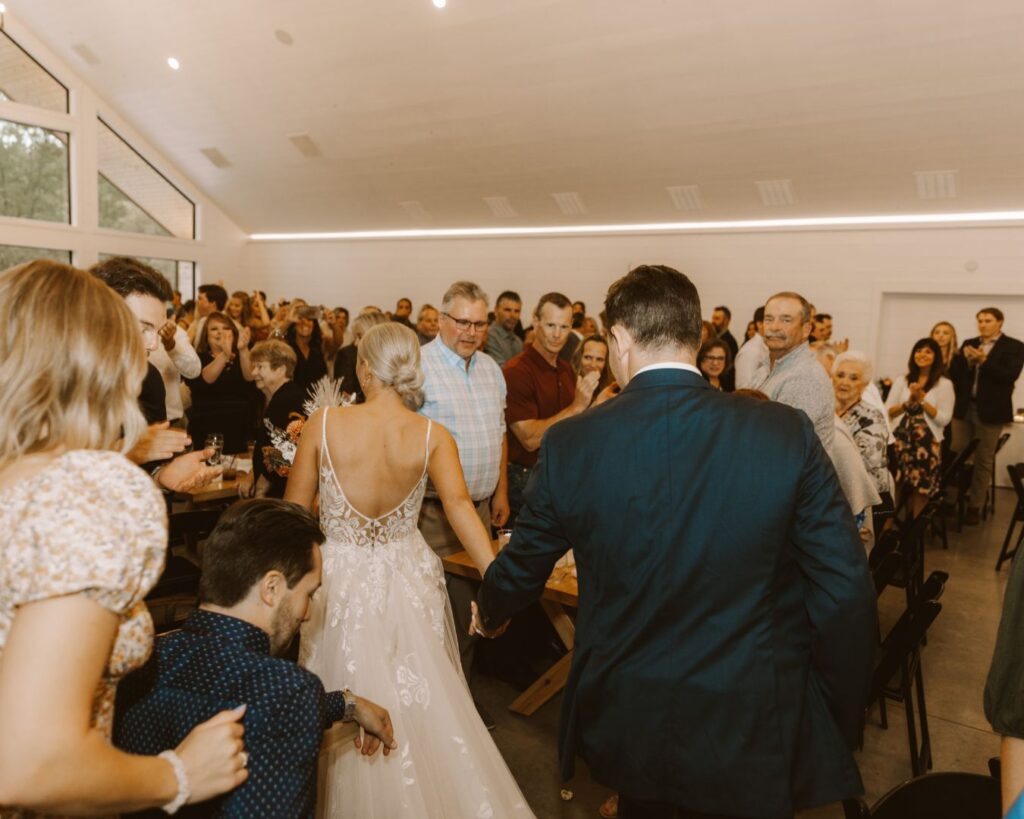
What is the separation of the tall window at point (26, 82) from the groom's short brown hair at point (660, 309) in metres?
12.4

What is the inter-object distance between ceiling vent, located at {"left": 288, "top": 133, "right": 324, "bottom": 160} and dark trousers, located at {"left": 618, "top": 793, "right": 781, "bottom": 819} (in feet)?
34.1

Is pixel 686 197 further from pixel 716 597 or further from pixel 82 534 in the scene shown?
pixel 82 534

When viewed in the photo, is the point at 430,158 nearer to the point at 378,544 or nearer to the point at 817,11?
the point at 817,11

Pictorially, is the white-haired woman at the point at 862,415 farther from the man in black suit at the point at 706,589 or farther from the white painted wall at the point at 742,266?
the white painted wall at the point at 742,266

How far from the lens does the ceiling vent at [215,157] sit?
11.9m

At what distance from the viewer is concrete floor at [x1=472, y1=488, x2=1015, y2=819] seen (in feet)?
9.14

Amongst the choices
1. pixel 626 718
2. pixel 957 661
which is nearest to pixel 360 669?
pixel 626 718

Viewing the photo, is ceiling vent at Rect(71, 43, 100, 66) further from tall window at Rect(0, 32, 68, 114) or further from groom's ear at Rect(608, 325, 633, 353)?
groom's ear at Rect(608, 325, 633, 353)

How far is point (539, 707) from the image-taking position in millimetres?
3346

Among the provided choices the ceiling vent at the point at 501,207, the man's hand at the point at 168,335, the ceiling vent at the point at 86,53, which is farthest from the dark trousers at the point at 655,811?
the ceiling vent at the point at 86,53

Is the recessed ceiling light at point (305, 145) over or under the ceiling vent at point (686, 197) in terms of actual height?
over

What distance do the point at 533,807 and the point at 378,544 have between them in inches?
44.3

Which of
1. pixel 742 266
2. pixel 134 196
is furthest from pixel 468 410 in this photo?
pixel 134 196

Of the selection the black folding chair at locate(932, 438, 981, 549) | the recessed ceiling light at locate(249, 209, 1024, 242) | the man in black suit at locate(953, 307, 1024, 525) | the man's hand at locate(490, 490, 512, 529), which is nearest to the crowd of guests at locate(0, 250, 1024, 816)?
the man's hand at locate(490, 490, 512, 529)
